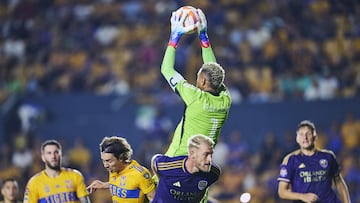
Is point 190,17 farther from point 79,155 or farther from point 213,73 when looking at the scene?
point 79,155

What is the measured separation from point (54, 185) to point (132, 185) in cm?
150

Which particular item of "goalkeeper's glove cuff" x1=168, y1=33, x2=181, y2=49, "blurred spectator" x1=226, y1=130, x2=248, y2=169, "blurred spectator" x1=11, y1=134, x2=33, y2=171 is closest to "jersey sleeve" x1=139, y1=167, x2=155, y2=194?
"goalkeeper's glove cuff" x1=168, y1=33, x2=181, y2=49

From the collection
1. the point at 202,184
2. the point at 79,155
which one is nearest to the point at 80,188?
the point at 202,184

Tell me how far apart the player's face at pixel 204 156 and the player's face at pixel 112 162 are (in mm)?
1385

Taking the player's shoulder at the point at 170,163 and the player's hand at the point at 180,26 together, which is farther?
the player's hand at the point at 180,26

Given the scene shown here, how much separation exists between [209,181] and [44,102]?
35.8 feet

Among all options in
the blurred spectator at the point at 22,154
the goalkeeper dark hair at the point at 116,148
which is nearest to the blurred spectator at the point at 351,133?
the blurred spectator at the point at 22,154

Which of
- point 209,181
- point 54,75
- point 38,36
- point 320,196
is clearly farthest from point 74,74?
point 209,181

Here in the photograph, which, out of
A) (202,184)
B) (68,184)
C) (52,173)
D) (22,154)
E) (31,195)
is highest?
(22,154)

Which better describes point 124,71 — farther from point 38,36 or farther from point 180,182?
point 180,182

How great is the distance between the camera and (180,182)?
7.79 meters

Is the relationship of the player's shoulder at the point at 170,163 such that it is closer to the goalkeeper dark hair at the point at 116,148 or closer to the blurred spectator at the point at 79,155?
the goalkeeper dark hair at the point at 116,148

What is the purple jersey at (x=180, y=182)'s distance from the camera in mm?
7762

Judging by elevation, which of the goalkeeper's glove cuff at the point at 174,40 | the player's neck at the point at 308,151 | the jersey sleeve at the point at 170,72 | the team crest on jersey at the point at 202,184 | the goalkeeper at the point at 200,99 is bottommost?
the team crest on jersey at the point at 202,184
